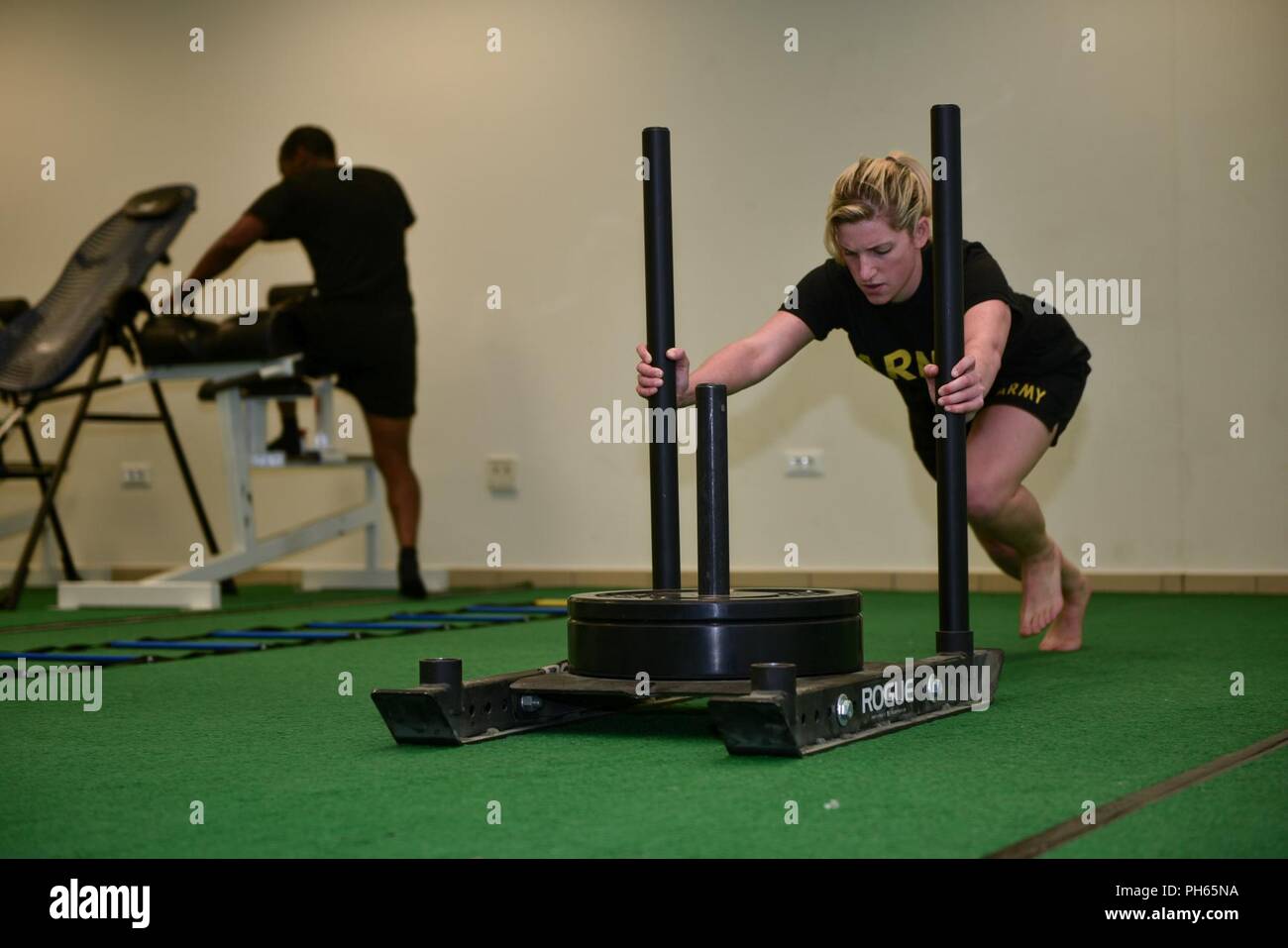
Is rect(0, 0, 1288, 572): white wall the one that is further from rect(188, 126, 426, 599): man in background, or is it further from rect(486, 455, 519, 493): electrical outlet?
rect(188, 126, 426, 599): man in background

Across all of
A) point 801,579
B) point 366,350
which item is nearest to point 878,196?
point 366,350

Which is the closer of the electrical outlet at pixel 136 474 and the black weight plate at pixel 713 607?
the black weight plate at pixel 713 607

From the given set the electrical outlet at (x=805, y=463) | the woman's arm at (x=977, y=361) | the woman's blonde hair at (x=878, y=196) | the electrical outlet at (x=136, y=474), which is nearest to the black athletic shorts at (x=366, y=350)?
the electrical outlet at (x=805, y=463)

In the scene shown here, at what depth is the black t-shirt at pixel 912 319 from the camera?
8.36 ft

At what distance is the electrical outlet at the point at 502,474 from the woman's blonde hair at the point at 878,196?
3.52 metres

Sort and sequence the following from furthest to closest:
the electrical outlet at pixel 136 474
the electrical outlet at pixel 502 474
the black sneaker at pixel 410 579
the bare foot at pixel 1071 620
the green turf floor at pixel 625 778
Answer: the electrical outlet at pixel 136 474, the electrical outlet at pixel 502 474, the black sneaker at pixel 410 579, the bare foot at pixel 1071 620, the green turf floor at pixel 625 778

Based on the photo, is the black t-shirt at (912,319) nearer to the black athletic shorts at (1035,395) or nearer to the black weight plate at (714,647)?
the black athletic shorts at (1035,395)

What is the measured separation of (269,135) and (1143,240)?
3.45 metres

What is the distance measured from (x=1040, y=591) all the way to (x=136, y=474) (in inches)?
182

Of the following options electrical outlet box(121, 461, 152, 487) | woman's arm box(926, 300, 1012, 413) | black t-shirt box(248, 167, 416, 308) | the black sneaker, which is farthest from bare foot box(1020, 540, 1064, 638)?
electrical outlet box(121, 461, 152, 487)

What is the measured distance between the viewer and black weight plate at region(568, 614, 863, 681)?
→ 1.98m

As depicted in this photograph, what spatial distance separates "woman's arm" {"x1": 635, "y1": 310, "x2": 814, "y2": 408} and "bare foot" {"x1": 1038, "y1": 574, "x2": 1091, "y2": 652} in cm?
91
